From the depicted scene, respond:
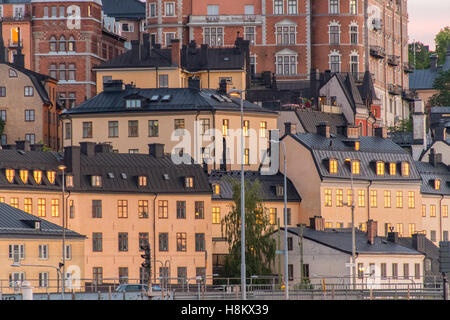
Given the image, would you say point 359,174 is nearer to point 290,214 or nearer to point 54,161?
point 290,214

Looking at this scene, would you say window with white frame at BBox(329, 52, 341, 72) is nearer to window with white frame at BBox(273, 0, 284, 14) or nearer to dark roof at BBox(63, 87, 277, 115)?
window with white frame at BBox(273, 0, 284, 14)

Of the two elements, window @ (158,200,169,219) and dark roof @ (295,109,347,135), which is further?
dark roof @ (295,109,347,135)

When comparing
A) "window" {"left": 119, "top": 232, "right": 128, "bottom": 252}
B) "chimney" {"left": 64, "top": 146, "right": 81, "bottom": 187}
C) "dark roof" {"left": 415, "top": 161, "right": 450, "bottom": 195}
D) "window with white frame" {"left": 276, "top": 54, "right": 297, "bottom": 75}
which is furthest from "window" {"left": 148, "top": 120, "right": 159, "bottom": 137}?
"window with white frame" {"left": 276, "top": 54, "right": 297, "bottom": 75}

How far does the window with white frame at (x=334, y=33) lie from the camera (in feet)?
618

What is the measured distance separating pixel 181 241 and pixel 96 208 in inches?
286

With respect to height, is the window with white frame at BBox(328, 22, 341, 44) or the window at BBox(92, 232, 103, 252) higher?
the window with white frame at BBox(328, 22, 341, 44)

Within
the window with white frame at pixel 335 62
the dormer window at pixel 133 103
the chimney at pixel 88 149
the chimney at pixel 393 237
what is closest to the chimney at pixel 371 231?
the chimney at pixel 393 237

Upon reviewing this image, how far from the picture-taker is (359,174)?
13788 cm

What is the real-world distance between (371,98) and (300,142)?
138ft

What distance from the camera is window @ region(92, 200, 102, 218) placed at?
120 m

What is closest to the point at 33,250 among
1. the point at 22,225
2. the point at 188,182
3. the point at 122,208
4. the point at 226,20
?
the point at 22,225

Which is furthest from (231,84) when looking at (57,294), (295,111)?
(57,294)

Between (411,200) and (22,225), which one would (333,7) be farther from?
(22,225)

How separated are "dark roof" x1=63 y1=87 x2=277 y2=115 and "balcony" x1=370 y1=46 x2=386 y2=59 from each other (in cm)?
4874
